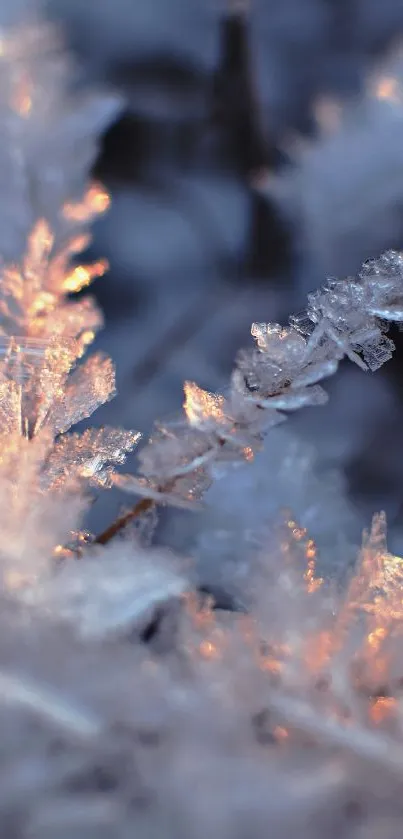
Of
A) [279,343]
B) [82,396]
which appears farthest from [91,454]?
[279,343]

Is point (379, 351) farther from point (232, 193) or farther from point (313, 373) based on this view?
point (232, 193)

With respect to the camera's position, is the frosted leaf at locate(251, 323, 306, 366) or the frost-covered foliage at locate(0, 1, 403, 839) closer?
the frost-covered foliage at locate(0, 1, 403, 839)

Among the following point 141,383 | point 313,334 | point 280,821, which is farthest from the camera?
point 141,383

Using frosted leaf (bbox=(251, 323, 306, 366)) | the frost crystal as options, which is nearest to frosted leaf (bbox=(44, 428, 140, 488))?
the frost crystal

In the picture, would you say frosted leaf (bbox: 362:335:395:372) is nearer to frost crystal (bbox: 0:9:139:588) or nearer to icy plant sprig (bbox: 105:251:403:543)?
icy plant sprig (bbox: 105:251:403:543)

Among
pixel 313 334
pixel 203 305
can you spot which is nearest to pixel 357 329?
pixel 313 334

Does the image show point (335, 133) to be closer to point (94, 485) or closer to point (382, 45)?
point (382, 45)
